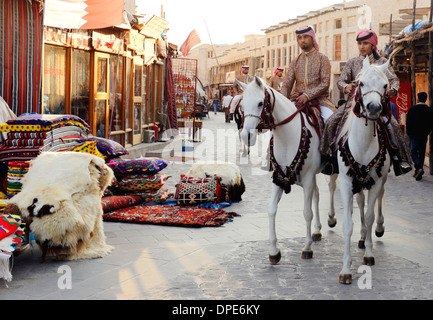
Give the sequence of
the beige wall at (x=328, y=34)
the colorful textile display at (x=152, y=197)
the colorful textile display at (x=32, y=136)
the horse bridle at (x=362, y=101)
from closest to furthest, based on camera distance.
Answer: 1. the horse bridle at (x=362, y=101)
2. the colorful textile display at (x=32, y=136)
3. the colorful textile display at (x=152, y=197)
4. the beige wall at (x=328, y=34)

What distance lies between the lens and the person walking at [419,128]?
43.1ft

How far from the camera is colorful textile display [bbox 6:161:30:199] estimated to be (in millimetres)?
6625

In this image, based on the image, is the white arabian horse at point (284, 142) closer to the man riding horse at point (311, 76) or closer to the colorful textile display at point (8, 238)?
the man riding horse at point (311, 76)

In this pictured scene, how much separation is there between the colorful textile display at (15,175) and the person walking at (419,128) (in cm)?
936

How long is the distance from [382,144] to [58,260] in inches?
138

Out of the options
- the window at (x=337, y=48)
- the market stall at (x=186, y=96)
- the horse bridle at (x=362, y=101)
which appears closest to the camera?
the horse bridle at (x=362, y=101)

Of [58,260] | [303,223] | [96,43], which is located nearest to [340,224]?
[303,223]

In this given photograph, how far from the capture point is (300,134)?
602 cm

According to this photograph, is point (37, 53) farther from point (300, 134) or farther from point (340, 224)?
point (340, 224)

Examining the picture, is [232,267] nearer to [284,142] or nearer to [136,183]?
[284,142]

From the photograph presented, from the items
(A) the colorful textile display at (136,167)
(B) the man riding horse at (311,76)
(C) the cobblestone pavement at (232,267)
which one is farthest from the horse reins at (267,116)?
(A) the colorful textile display at (136,167)

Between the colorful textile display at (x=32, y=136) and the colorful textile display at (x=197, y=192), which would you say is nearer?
the colorful textile display at (x=32, y=136)

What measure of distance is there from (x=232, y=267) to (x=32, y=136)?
10.2 ft

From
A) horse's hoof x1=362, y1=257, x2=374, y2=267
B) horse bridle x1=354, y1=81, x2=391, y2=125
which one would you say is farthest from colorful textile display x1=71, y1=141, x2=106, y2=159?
horse's hoof x1=362, y1=257, x2=374, y2=267
